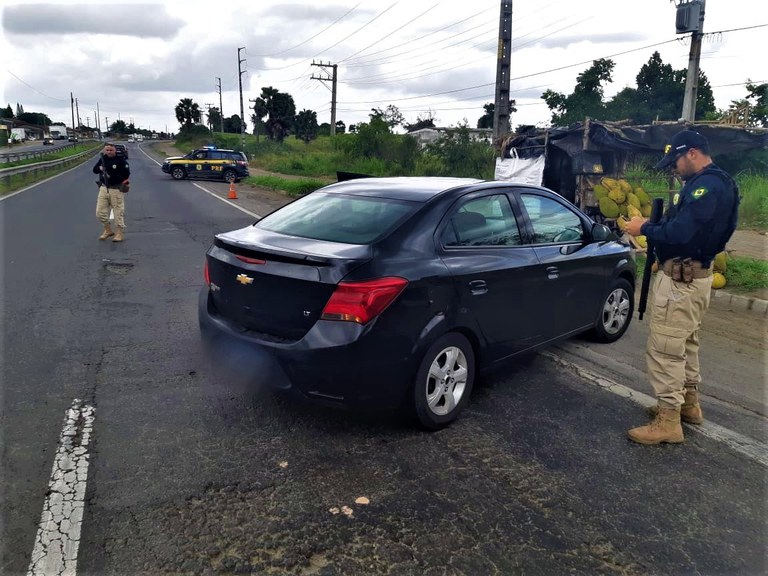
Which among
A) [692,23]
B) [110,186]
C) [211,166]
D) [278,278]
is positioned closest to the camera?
[278,278]

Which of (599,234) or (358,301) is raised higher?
(599,234)

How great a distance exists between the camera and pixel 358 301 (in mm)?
3369

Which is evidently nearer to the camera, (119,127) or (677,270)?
(677,270)

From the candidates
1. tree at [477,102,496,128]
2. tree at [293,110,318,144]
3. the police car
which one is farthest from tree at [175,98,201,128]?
the police car

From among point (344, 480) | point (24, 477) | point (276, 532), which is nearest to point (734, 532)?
point (344, 480)

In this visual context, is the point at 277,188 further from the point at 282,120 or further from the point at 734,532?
the point at 282,120

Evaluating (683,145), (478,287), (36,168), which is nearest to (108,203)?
(478,287)

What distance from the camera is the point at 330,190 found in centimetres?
479

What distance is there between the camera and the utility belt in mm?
3680

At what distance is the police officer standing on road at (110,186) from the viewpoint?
10.7 metres

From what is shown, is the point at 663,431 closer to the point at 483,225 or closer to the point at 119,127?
the point at 483,225

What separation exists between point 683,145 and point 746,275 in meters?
5.13

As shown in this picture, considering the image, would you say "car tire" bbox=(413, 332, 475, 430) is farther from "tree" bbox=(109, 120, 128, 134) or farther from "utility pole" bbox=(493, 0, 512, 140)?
"tree" bbox=(109, 120, 128, 134)

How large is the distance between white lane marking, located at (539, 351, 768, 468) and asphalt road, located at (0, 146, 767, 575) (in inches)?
2.1
